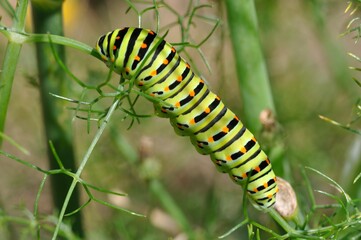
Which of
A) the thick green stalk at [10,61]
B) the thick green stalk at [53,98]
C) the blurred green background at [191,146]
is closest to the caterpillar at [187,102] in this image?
the thick green stalk at [10,61]

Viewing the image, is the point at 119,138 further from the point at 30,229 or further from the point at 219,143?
the point at 219,143

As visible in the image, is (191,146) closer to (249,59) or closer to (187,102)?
(249,59)

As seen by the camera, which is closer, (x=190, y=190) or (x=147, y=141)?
(x=147, y=141)

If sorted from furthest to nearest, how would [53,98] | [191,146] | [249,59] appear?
[191,146]
[53,98]
[249,59]

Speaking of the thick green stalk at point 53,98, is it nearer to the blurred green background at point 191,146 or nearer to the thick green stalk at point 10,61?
the thick green stalk at point 10,61

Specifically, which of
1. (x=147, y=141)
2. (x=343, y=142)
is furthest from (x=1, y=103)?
(x=343, y=142)

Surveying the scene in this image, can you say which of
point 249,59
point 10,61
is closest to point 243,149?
point 249,59
